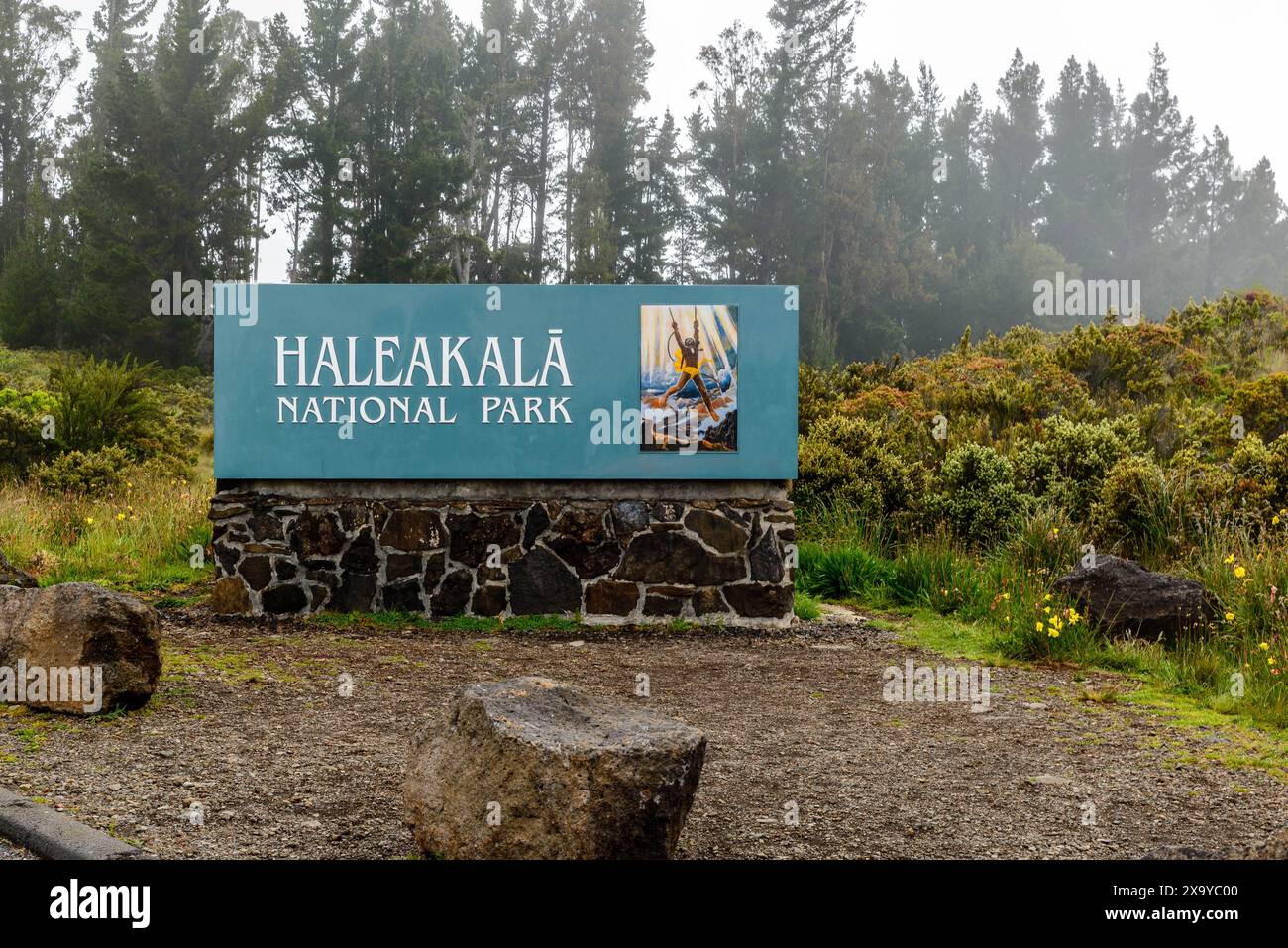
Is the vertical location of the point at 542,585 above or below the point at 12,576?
below

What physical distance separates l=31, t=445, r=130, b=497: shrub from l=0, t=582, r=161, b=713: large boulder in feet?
24.3

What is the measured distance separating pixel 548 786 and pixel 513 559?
553 centimetres

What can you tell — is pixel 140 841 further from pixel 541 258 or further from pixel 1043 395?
pixel 541 258

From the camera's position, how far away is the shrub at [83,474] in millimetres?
12711

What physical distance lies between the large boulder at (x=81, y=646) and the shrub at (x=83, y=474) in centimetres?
740

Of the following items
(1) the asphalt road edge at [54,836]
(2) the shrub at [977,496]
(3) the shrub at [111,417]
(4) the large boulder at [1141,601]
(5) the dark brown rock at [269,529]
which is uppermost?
(3) the shrub at [111,417]

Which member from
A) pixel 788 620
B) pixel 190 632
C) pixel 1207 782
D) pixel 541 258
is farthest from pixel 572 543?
pixel 541 258

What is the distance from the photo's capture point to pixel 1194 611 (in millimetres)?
7684

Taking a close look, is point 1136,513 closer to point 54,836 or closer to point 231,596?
point 231,596

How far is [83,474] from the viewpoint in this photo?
506 inches

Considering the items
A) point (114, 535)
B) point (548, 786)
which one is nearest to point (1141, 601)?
point (548, 786)

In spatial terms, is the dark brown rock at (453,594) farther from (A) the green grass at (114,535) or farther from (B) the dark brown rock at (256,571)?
(A) the green grass at (114,535)

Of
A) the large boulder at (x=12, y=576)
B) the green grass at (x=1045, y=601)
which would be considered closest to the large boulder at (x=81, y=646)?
the large boulder at (x=12, y=576)

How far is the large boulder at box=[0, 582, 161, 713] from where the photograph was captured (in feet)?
18.4
